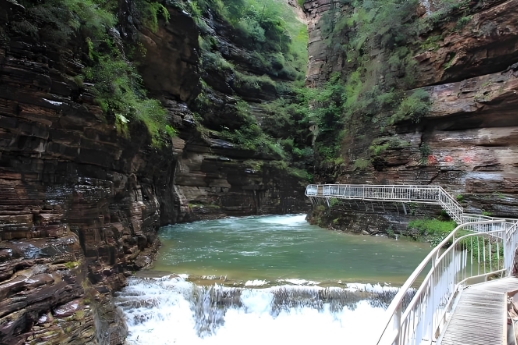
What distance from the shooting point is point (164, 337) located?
319 inches

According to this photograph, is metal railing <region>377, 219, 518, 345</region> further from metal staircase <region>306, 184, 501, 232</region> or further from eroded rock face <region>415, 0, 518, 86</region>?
eroded rock face <region>415, 0, 518, 86</region>

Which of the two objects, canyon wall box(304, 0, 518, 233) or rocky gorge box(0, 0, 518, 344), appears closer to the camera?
rocky gorge box(0, 0, 518, 344)

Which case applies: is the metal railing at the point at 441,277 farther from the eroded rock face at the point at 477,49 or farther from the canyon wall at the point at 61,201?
the eroded rock face at the point at 477,49

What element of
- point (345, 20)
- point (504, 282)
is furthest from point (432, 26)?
point (504, 282)

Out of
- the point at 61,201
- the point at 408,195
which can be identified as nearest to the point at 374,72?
the point at 408,195

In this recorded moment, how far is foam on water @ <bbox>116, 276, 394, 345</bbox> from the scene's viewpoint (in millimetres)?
8109

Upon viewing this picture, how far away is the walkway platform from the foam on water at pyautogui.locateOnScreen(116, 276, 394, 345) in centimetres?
355

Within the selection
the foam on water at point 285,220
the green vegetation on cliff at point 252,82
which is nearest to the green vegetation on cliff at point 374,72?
the foam on water at point 285,220

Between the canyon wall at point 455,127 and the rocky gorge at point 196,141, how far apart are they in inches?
2.6

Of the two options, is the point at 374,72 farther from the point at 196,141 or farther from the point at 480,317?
the point at 480,317

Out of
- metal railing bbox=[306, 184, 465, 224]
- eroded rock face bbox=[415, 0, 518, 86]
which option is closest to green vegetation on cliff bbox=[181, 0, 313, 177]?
metal railing bbox=[306, 184, 465, 224]

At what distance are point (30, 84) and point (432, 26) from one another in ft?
62.2

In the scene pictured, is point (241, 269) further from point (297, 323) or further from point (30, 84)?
point (30, 84)

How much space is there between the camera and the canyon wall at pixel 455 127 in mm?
14992
